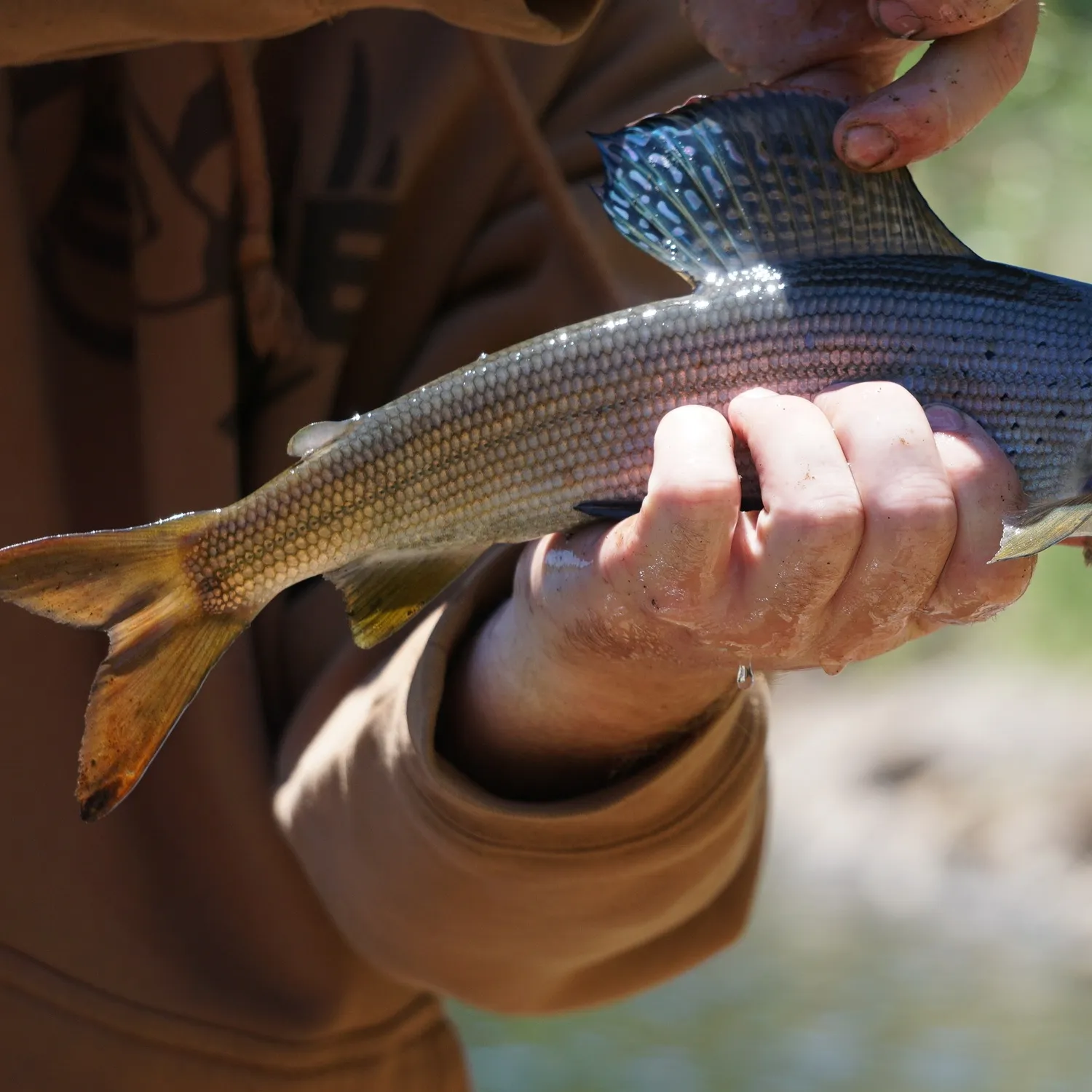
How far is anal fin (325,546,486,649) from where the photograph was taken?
0.99 meters

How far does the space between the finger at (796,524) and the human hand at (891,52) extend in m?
0.21

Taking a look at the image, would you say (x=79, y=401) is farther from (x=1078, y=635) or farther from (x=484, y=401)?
(x=1078, y=635)

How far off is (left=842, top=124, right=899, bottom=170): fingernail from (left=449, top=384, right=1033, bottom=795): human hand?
6.8 inches

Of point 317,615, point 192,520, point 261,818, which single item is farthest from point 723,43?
point 261,818

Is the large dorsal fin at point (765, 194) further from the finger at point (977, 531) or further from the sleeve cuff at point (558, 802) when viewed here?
the sleeve cuff at point (558, 802)

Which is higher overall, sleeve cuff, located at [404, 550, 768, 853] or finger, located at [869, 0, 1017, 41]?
finger, located at [869, 0, 1017, 41]

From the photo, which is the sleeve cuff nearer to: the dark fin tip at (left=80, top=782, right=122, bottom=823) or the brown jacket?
the brown jacket

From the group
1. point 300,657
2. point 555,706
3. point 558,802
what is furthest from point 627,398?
point 300,657

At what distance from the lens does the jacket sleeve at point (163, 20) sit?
922mm

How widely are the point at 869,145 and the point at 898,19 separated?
0.09 m

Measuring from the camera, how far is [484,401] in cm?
96

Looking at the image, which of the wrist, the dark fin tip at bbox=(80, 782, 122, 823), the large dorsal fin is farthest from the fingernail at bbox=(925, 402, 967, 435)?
the dark fin tip at bbox=(80, 782, 122, 823)

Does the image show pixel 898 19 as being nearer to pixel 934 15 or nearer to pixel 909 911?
pixel 934 15

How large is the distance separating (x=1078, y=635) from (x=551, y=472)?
392 cm
